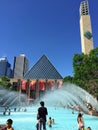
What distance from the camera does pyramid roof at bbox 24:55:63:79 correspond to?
4543 inches

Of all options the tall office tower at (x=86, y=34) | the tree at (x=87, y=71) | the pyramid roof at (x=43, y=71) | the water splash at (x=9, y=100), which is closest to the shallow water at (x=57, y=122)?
the tree at (x=87, y=71)

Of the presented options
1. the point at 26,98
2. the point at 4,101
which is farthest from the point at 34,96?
the point at 4,101

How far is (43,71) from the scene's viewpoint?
404 ft

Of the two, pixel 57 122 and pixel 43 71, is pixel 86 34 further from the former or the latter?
pixel 57 122

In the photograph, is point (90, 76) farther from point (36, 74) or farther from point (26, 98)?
point (36, 74)

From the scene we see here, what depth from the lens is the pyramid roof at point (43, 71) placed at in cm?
11539

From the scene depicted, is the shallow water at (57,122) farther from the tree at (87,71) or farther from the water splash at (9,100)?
the water splash at (9,100)

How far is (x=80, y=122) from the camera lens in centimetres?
1100

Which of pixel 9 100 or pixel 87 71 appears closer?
pixel 87 71

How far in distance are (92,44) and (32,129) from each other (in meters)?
74.9

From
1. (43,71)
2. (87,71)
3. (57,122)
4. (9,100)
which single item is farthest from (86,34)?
(57,122)

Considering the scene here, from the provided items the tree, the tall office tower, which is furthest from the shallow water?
the tall office tower

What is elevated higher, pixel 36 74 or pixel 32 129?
pixel 36 74

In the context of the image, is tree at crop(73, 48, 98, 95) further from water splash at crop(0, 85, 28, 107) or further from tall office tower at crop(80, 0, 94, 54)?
tall office tower at crop(80, 0, 94, 54)
